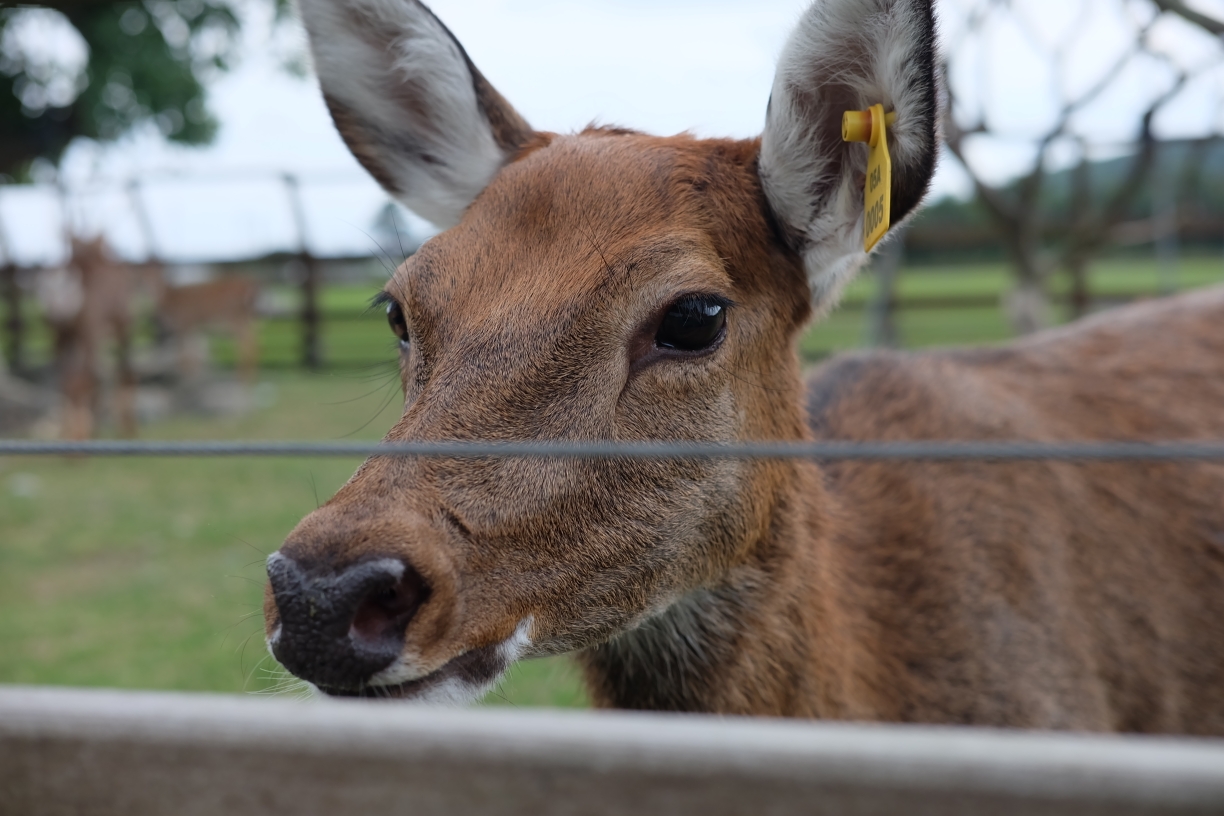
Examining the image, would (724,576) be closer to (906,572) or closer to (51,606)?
(906,572)

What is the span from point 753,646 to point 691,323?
2.55 ft

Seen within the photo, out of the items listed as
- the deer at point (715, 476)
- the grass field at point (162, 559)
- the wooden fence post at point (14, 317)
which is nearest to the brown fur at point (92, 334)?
the grass field at point (162, 559)

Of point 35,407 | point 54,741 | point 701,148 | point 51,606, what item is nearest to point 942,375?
point 701,148

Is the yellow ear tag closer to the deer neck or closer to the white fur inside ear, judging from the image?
the deer neck

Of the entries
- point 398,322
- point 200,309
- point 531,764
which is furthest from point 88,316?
point 531,764

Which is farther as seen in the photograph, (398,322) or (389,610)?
(398,322)

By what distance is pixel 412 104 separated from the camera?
2.77 m

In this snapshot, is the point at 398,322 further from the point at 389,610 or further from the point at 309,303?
the point at 309,303

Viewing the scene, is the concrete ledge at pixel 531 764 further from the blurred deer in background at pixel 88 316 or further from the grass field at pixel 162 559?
the blurred deer in background at pixel 88 316

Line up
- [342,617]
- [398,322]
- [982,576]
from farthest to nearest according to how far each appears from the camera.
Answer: [982,576] → [398,322] → [342,617]

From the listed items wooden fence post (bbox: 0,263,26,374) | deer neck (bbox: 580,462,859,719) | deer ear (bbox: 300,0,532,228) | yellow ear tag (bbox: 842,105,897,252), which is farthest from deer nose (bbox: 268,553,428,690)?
wooden fence post (bbox: 0,263,26,374)

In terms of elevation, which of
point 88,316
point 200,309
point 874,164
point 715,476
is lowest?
point 200,309

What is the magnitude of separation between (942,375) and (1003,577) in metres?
0.79

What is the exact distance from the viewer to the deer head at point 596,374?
5.08 ft
